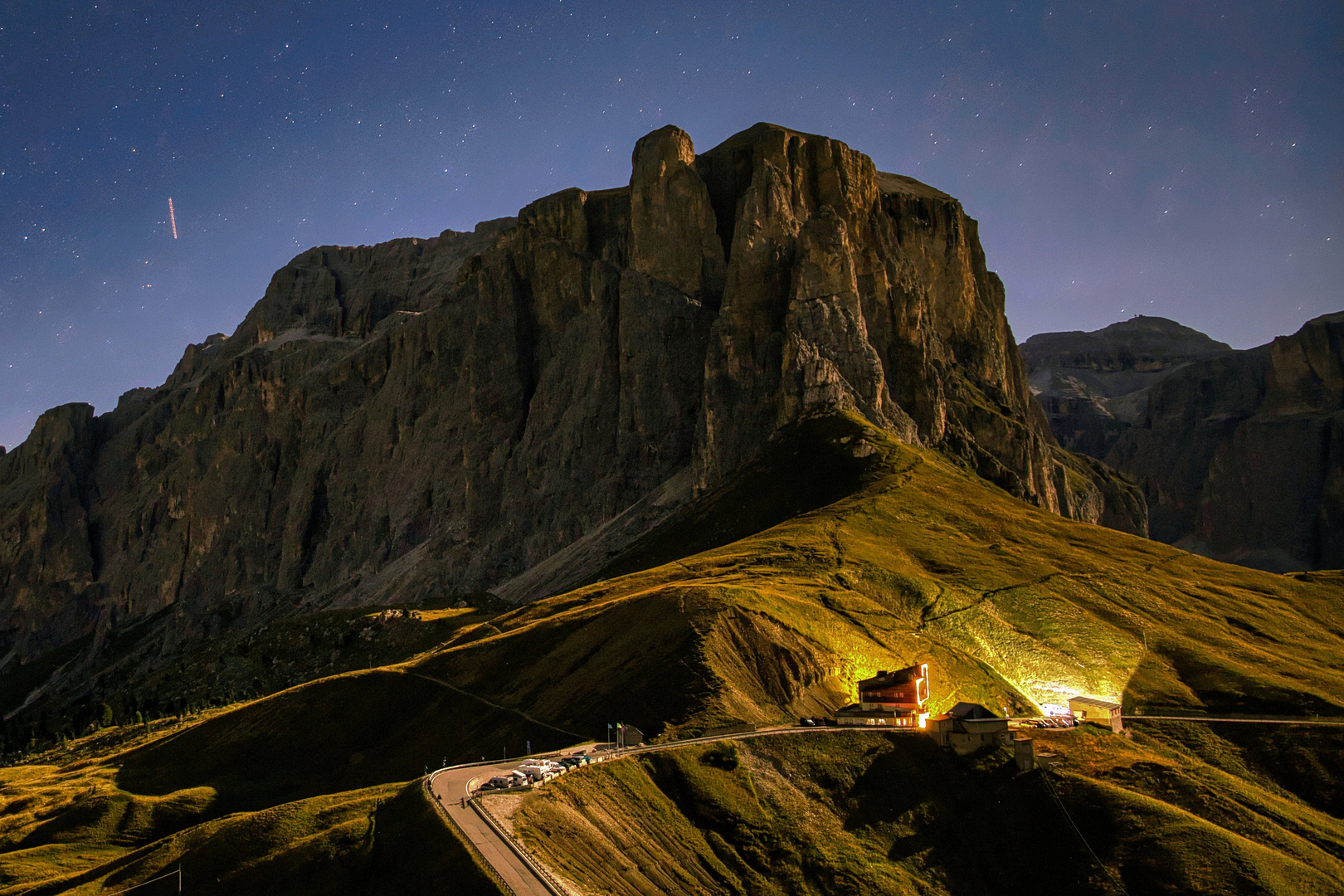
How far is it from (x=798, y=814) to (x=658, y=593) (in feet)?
97.9

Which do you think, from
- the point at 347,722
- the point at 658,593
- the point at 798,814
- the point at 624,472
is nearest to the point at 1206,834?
the point at 798,814

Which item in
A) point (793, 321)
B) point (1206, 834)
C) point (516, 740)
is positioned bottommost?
point (1206, 834)

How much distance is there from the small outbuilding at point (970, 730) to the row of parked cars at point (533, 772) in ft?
76.3

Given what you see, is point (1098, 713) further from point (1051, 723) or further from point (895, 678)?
point (895, 678)

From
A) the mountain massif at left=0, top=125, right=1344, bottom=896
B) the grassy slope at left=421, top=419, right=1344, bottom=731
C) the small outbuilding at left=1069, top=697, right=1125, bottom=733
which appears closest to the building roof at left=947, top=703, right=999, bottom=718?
the mountain massif at left=0, top=125, right=1344, bottom=896

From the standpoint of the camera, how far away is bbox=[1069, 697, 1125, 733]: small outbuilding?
7881cm

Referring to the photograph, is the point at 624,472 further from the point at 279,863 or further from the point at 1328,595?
the point at 279,863

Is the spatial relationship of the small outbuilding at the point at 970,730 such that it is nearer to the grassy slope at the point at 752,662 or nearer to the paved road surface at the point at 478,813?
the paved road surface at the point at 478,813

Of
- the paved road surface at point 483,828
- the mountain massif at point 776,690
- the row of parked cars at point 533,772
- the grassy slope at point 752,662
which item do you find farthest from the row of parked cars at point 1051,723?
the paved road surface at point 483,828

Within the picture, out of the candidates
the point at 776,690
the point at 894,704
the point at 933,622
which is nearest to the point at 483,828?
the point at 776,690

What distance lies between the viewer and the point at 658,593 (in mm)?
91375

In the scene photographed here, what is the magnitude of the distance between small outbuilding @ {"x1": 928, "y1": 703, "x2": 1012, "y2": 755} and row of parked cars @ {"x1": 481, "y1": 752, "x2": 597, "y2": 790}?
23.2m

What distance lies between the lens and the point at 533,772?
5997 centimetres

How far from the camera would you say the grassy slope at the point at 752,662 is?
76688 millimetres
